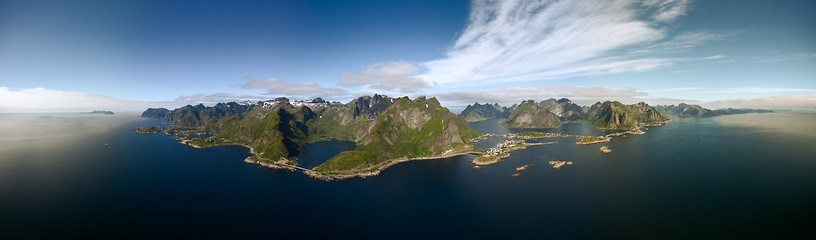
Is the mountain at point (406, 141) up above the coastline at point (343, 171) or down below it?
above

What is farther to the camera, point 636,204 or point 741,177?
point 741,177

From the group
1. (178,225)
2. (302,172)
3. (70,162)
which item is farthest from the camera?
(70,162)

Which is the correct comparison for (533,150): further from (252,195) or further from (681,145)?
(252,195)

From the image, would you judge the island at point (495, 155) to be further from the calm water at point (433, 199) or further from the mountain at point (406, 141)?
the mountain at point (406, 141)

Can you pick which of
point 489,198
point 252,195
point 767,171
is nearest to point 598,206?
point 489,198

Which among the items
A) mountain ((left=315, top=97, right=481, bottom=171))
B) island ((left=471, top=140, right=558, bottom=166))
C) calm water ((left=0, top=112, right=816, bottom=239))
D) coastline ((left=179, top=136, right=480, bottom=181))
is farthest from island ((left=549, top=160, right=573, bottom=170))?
mountain ((left=315, top=97, right=481, bottom=171))

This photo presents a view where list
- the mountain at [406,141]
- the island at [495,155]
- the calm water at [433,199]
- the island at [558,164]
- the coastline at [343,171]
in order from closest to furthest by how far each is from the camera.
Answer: the calm water at [433,199], the coastline at [343,171], the island at [558,164], the island at [495,155], the mountain at [406,141]

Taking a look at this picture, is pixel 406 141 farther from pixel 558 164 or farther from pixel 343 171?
pixel 558 164

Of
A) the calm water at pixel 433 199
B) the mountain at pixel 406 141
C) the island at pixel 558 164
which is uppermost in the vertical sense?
the mountain at pixel 406 141

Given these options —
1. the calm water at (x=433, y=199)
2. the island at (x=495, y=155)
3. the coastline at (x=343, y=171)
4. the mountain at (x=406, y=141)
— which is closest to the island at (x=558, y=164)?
the calm water at (x=433, y=199)
